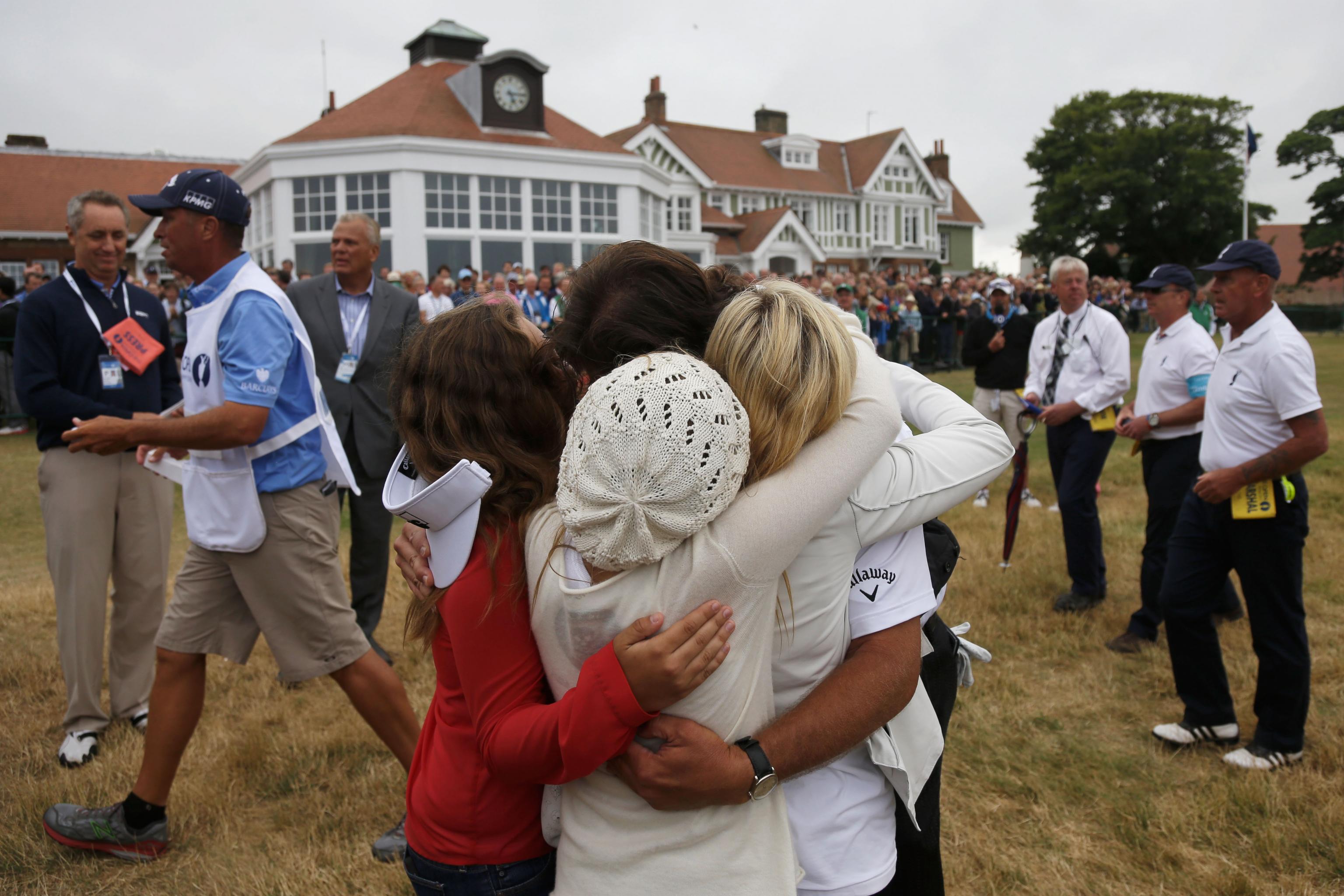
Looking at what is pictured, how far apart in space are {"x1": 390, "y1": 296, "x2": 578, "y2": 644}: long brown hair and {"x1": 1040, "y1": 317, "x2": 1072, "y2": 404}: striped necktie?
5.38 meters

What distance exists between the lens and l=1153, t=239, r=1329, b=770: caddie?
12.3 feet

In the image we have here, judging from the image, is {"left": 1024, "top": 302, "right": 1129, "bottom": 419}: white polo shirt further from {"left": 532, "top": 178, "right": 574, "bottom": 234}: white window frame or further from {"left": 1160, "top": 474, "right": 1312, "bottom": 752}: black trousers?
{"left": 532, "top": 178, "right": 574, "bottom": 234}: white window frame

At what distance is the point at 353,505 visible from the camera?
5.29 m

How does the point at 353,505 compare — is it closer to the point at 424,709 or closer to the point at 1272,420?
the point at 424,709

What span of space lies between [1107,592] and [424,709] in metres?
4.34

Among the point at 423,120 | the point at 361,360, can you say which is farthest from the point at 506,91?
the point at 361,360

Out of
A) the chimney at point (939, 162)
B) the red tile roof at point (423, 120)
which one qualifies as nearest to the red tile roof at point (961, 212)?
the chimney at point (939, 162)

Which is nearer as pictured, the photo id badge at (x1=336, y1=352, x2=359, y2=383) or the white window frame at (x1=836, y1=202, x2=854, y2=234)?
the photo id badge at (x1=336, y1=352, x2=359, y2=383)

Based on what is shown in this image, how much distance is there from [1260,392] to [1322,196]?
62.6 meters

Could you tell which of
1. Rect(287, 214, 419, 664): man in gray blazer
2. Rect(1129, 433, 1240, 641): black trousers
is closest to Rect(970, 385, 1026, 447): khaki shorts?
Rect(1129, 433, 1240, 641): black trousers

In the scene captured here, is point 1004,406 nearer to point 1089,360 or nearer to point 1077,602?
point 1089,360

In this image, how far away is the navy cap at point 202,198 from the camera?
327 centimetres

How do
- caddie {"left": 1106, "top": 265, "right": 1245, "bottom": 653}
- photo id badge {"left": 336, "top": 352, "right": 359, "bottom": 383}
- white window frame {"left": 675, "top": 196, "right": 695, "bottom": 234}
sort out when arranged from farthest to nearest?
1. white window frame {"left": 675, "top": 196, "right": 695, "bottom": 234}
2. caddie {"left": 1106, "top": 265, "right": 1245, "bottom": 653}
3. photo id badge {"left": 336, "top": 352, "right": 359, "bottom": 383}

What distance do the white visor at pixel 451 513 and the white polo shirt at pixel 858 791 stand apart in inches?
25.8
